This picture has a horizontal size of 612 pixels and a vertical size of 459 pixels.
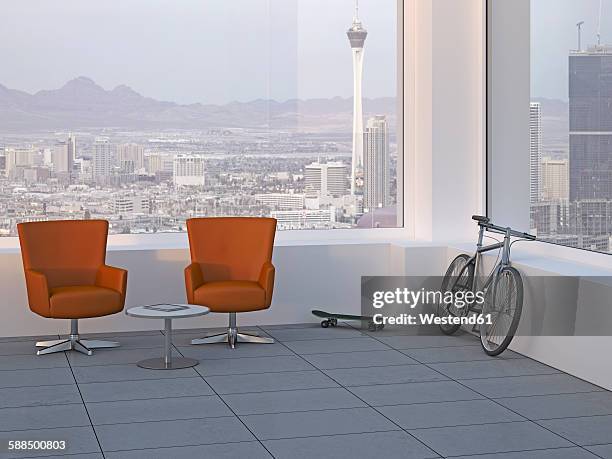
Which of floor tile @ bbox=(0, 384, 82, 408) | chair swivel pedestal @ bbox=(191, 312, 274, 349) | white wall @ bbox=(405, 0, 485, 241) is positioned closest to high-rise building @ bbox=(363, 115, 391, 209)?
white wall @ bbox=(405, 0, 485, 241)

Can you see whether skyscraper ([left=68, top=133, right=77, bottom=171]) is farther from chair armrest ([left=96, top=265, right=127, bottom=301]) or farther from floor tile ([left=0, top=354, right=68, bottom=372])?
floor tile ([left=0, top=354, right=68, bottom=372])

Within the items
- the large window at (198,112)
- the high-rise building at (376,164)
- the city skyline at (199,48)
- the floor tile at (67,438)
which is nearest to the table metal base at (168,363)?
the floor tile at (67,438)

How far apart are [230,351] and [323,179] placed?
89.8 inches

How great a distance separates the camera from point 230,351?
303 inches

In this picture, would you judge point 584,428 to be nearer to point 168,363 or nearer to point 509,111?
point 168,363

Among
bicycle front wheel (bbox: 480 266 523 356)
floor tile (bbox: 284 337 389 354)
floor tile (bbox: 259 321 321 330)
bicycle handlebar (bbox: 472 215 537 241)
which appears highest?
bicycle handlebar (bbox: 472 215 537 241)

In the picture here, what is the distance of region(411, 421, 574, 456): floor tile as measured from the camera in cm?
510

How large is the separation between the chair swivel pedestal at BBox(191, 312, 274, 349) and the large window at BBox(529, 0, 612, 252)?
232cm

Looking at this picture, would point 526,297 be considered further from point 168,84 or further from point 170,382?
point 168,84

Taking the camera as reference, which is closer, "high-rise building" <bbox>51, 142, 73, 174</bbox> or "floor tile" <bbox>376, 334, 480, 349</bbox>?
"floor tile" <bbox>376, 334, 480, 349</bbox>

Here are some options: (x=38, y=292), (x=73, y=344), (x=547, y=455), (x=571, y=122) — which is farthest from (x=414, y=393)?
(x=38, y=292)

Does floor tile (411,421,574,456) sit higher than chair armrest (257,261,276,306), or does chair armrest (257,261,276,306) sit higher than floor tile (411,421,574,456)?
chair armrest (257,261,276,306)

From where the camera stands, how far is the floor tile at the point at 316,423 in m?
5.39

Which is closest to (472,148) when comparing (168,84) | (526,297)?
(526,297)
